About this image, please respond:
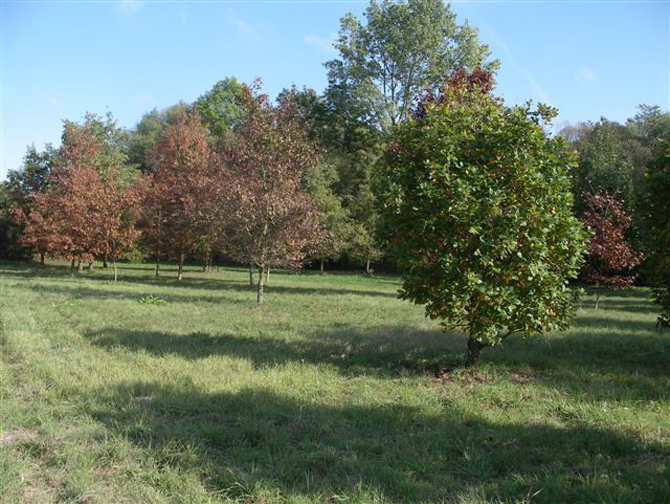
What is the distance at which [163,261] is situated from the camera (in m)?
47.4

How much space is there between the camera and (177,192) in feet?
82.0

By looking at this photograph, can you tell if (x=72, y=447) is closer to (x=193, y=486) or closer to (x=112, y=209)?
(x=193, y=486)

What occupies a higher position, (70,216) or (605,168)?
(605,168)

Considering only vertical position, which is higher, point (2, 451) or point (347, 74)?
point (347, 74)

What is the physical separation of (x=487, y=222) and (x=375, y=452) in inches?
143

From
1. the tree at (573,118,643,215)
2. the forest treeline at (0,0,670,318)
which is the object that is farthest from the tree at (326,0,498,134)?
the tree at (573,118,643,215)

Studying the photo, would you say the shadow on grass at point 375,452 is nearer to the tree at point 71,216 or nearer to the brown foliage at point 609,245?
the brown foliage at point 609,245

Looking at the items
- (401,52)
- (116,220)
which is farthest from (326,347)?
(401,52)

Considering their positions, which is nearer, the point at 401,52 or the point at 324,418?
the point at 324,418

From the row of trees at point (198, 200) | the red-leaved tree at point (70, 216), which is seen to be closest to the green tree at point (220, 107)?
the row of trees at point (198, 200)

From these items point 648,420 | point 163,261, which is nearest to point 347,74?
point 163,261

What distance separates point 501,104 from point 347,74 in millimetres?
29430

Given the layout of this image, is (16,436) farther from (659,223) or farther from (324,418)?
(659,223)

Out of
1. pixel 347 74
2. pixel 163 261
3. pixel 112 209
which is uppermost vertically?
pixel 347 74
